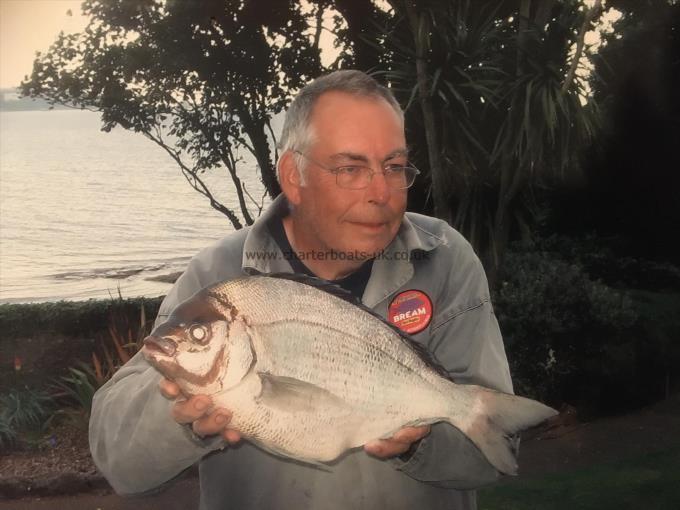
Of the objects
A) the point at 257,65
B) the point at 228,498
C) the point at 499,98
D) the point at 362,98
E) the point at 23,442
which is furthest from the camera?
the point at 257,65

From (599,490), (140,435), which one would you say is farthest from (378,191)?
(599,490)

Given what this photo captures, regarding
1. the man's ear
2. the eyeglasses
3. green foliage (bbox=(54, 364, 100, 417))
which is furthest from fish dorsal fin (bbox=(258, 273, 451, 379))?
green foliage (bbox=(54, 364, 100, 417))

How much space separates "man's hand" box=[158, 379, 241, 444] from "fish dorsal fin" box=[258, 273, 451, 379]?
0.38 meters

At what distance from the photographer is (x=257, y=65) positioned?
1049 centimetres

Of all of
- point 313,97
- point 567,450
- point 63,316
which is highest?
point 313,97

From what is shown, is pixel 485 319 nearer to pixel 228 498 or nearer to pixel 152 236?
pixel 228 498

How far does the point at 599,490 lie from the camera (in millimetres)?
6340

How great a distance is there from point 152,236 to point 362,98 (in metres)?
11.9

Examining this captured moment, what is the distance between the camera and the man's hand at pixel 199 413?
1.80m

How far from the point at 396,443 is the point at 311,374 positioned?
0.36 meters

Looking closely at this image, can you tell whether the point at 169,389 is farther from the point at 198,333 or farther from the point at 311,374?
the point at 311,374

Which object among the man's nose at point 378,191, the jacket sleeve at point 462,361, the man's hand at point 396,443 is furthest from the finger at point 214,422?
the man's nose at point 378,191

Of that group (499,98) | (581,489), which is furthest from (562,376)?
(499,98)

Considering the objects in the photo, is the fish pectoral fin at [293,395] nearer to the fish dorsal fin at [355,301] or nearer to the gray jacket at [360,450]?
the fish dorsal fin at [355,301]
